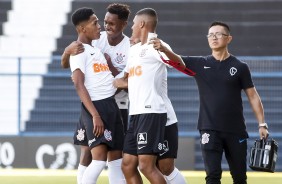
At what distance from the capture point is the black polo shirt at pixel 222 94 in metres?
7.73

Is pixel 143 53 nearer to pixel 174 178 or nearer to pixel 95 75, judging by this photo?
pixel 95 75

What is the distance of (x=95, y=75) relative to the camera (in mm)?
7758

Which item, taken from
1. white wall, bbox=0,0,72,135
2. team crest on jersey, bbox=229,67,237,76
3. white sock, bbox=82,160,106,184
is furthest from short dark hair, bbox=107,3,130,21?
white wall, bbox=0,0,72,135

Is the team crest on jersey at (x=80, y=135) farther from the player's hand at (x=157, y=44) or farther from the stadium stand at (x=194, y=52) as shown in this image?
the stadium stand at (x=194, y=52)

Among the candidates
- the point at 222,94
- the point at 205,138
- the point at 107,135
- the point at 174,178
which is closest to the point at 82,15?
the point at 107,135

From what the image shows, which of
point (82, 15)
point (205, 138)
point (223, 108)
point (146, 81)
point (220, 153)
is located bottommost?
point (220, 153)

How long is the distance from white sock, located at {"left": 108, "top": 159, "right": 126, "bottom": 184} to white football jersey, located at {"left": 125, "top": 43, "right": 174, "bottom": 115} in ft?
1.97

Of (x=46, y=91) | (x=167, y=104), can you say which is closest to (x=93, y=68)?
(x=167, y=104)

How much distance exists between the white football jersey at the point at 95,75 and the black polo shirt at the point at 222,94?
76 centimetres

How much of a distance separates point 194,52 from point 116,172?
337 inches

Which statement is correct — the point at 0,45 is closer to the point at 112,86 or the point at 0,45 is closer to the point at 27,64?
the point at 27,64

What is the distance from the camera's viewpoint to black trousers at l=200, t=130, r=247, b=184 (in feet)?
25.1

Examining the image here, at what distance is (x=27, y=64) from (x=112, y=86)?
7551mm

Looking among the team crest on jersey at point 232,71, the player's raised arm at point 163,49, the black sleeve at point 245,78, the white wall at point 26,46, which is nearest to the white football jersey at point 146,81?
the player's raised arm at point 163,49
